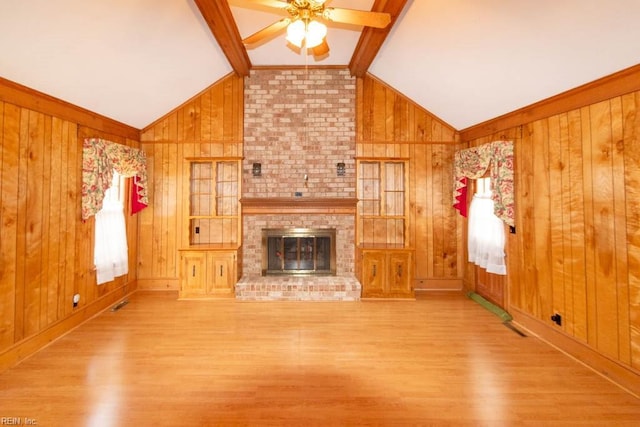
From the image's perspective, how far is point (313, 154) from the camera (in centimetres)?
473

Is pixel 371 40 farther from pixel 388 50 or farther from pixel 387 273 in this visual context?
pixel 387 273

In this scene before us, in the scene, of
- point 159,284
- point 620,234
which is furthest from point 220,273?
point 620,234

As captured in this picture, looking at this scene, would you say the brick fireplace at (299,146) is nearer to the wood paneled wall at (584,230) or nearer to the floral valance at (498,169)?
the floral valance at (498,169)

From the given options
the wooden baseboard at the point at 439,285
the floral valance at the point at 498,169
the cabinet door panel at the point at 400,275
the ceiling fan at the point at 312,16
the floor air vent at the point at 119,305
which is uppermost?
the ceiling fan at the point at 312,16

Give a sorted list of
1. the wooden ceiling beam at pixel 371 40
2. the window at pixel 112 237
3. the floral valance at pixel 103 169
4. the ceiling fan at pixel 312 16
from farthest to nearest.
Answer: the window at pixel 112 237, the floral valance at pixel 103 169, the wooden ceiling beam at pixel 371 40, the ceiling fan at pixel 312 16

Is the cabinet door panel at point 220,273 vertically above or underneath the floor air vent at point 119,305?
above

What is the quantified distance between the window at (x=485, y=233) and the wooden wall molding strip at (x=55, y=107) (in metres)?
5.32

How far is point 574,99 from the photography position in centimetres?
270

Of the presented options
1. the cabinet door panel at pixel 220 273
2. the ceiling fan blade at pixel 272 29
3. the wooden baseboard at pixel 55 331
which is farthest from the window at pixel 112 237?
the ceiling fan blade at pixel 272 29

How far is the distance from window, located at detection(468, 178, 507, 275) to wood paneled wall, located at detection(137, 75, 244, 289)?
3.79 meters

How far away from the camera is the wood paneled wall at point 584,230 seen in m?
2.25

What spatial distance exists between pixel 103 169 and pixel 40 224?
3.41 feet

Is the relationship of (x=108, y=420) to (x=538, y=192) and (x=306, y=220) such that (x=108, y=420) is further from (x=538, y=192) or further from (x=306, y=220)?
(x=538, y=192)

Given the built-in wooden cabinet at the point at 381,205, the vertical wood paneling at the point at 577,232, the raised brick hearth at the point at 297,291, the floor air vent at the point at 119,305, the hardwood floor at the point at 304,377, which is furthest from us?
the built-in wooden cabinet at the point at 381,205
